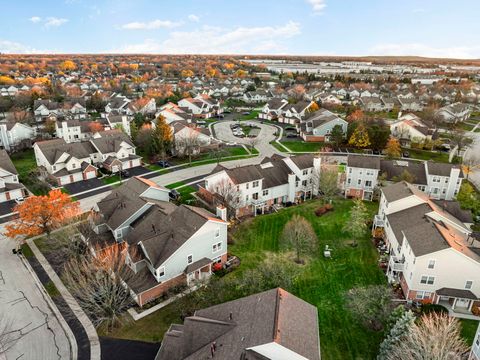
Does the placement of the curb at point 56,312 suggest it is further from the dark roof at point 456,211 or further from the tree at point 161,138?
the dark roof at point 456,211

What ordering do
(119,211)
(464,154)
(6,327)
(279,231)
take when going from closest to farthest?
1. (6,327)
2. (119,211)
3. (279,231)
4. (464,154)

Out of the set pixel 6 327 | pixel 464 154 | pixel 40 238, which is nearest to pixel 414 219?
pixel 6 327

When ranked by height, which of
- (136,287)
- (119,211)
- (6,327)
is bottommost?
(6,327)

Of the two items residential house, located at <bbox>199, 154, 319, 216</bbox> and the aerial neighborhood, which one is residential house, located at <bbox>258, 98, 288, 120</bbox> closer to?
the aerial neighborhood

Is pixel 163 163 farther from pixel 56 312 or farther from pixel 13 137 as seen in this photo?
pixel 56 312

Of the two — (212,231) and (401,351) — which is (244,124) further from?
(401,351)

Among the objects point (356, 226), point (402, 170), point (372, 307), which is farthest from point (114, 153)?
point (372, 307)

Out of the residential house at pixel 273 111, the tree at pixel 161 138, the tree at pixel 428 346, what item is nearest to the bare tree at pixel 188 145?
the tree at pixel 161 138

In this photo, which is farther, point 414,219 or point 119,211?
point 119,211
